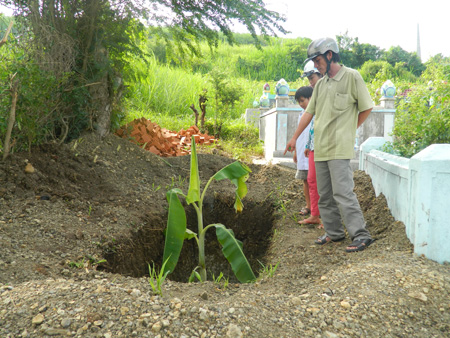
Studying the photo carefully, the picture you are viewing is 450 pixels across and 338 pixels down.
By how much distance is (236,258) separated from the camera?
3.44m

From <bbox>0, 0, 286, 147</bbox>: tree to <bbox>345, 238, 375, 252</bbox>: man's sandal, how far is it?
3164 mm

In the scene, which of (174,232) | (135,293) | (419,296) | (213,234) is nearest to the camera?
(135,293)

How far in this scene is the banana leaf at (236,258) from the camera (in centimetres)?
339

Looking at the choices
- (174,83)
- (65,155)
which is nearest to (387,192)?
(65,155)

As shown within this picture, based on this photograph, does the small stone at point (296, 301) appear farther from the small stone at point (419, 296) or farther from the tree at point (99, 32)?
the tree at point (99, 32)

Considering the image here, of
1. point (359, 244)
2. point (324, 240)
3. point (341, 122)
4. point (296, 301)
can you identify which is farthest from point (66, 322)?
point (341, 122)

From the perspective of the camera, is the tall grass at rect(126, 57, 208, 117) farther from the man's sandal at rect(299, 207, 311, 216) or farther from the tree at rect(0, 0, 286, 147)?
the man's sandal at rect(299, 207, 311, 216)

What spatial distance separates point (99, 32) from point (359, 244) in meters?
4.35

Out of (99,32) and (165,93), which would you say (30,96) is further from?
(165,93)

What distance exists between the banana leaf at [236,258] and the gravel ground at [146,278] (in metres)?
0.17

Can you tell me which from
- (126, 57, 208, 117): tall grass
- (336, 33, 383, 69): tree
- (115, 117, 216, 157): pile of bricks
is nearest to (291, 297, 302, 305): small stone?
(115, 117, 216, 157): pile of bricks

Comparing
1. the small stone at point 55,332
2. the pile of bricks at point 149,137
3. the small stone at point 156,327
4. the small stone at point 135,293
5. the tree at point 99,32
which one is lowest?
the small stone at point 55,332

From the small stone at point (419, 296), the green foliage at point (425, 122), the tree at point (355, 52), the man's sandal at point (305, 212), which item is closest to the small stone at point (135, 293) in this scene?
the small stone at point (419, 296)

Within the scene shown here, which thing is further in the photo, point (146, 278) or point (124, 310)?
point (146, 278)
